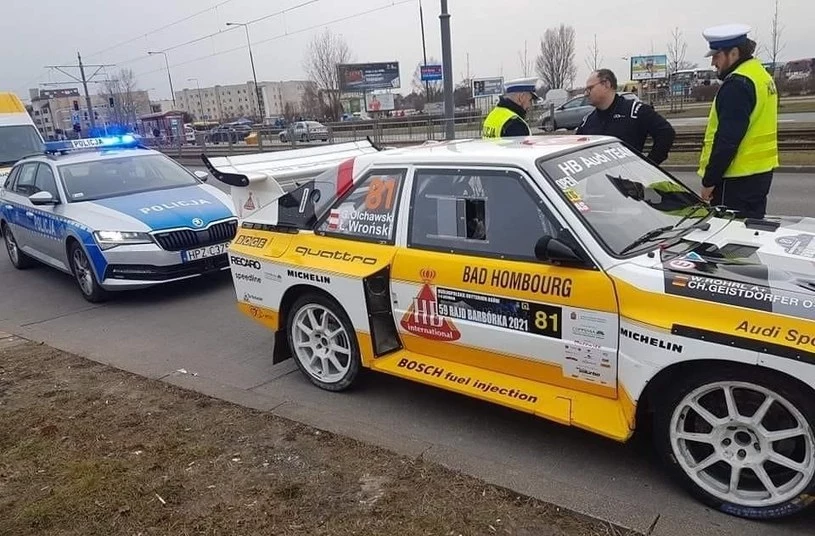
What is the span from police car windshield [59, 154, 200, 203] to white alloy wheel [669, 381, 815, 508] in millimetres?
7273

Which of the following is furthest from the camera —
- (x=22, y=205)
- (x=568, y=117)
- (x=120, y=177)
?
(x=568, y=117)

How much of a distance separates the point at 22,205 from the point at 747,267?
9202 mm

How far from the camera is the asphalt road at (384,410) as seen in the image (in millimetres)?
3146

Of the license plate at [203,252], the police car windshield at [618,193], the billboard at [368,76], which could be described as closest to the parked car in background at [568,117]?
the license plate at [203,252]

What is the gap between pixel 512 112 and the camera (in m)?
6.34

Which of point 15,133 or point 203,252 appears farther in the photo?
point 15,133

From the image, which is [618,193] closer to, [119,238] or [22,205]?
[119,238]

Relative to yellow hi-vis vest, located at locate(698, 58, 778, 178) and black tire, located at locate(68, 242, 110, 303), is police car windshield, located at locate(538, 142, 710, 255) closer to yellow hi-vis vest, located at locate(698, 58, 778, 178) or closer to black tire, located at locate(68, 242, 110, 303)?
yellow hi-vis vest, located at locate(698, 58, 778, 178)

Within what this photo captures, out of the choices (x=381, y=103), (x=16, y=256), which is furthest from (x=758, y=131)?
(x=381, y=103)

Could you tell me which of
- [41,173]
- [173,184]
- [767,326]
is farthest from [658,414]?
[41,173]

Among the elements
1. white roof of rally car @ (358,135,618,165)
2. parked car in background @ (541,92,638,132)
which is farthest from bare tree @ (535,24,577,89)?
white roof of rally car @ (358,135,618,165)

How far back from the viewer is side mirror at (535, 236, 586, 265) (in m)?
3.24

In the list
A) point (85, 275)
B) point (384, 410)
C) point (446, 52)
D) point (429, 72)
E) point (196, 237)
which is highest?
point (429, 72)

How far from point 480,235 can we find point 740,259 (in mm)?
1333
